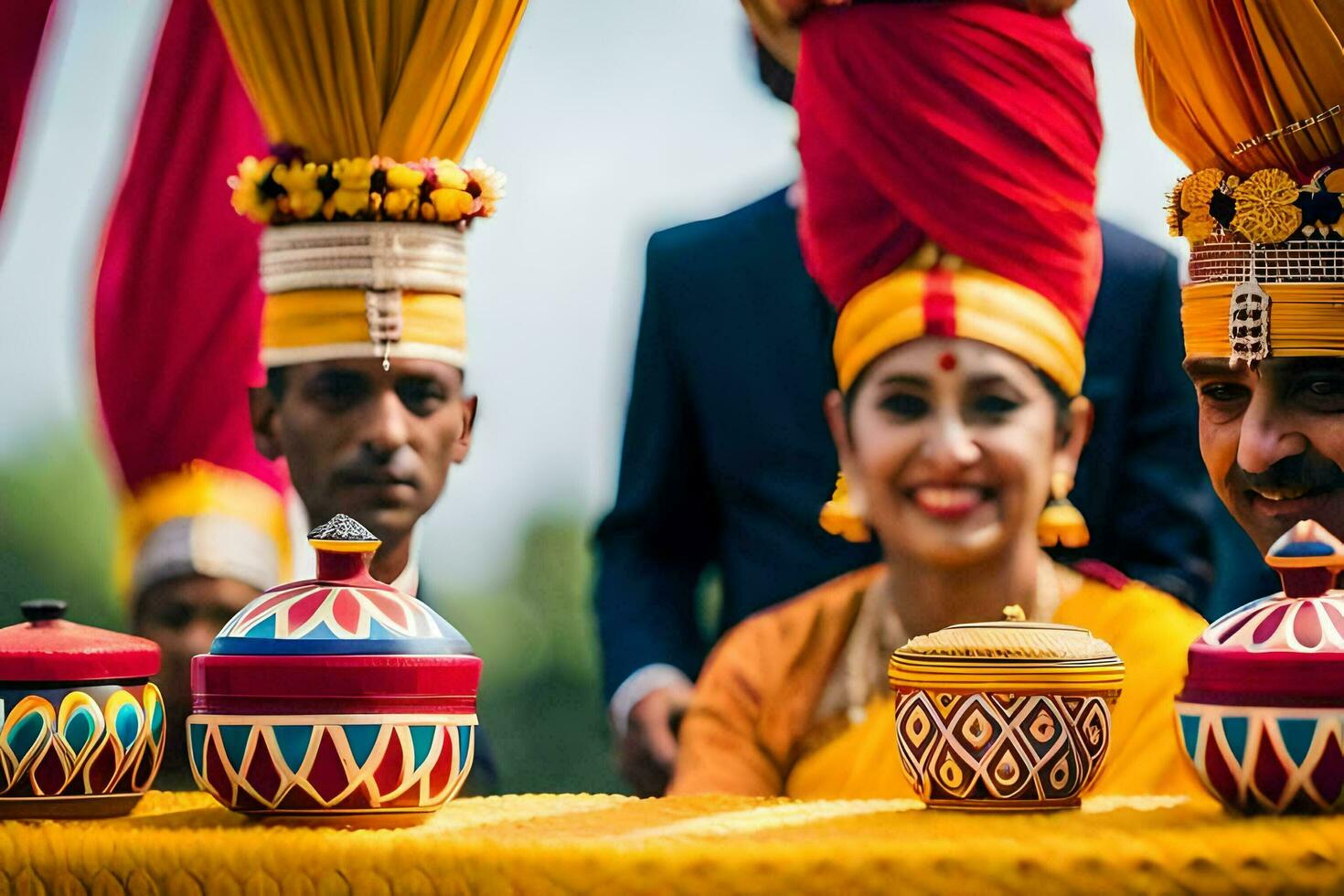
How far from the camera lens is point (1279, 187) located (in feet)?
8.41

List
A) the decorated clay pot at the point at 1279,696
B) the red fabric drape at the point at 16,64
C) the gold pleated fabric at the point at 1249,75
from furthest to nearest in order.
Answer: the red fabric drape at the point at 16,64 < the gold pleated fabric at the point at 1249,75 < the decorated clay pot at the point at 1279,696

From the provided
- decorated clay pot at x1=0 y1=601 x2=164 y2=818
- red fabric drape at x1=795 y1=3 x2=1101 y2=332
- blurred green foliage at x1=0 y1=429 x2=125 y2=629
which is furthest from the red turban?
blurred green foliage at x1=0 y1=429 x2=125 y2=629

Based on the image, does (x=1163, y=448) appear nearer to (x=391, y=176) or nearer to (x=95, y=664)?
(x=391, y=176)

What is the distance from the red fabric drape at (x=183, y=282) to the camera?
338cm

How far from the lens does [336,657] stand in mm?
1931

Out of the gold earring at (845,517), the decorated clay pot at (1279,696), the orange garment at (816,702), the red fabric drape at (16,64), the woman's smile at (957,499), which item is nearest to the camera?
the decorated clay pot at (1279,696)

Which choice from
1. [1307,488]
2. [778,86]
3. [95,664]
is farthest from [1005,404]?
[95,664]

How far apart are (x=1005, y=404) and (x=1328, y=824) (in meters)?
1.14

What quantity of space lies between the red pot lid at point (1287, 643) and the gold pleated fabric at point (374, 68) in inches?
57.4

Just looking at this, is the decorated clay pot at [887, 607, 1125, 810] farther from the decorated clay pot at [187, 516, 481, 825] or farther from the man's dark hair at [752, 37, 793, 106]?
the man's dark hair at [752, 37, 793, 106]

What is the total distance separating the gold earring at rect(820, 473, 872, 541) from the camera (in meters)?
3.04

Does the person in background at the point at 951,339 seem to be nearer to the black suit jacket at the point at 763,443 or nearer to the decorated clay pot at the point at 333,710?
the black suit jacket at the point at 763,443

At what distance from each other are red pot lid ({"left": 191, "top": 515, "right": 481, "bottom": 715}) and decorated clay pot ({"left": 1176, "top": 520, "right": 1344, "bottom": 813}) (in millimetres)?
661

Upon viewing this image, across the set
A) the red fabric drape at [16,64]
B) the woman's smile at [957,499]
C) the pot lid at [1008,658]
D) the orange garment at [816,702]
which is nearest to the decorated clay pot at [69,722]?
the pot lid at [1008,658]
